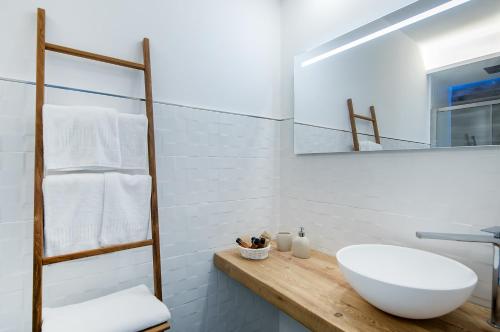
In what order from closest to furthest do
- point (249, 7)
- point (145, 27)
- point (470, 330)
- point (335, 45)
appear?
point (470, 330) → point (145, 27) → point (335, 45) → point (249, 7)

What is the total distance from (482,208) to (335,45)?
0.98 m

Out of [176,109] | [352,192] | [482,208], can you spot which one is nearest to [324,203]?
[352,192]

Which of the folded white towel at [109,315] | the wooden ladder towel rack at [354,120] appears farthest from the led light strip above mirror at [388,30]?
the folded white towel at [109,315]

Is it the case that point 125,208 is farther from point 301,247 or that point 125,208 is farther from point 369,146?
point 369,146

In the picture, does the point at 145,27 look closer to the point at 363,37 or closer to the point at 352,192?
the point at 363,37

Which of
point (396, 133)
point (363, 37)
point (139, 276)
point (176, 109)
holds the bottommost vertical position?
point (139, 276)

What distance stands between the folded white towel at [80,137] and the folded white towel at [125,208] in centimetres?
8

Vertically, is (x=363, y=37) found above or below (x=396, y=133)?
above

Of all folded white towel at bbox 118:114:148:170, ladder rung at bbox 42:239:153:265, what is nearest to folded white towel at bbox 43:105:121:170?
folded white towel at bbox 118:114:148:170

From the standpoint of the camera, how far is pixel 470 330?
804 millimetres

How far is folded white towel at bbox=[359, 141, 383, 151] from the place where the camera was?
1236 millimetres

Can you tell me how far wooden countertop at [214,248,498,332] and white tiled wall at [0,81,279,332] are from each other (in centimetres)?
20

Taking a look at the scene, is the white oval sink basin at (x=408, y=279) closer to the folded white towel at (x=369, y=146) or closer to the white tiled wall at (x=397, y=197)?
the white tiled wall at (x=397, y=197)

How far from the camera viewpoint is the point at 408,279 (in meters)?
1.02
